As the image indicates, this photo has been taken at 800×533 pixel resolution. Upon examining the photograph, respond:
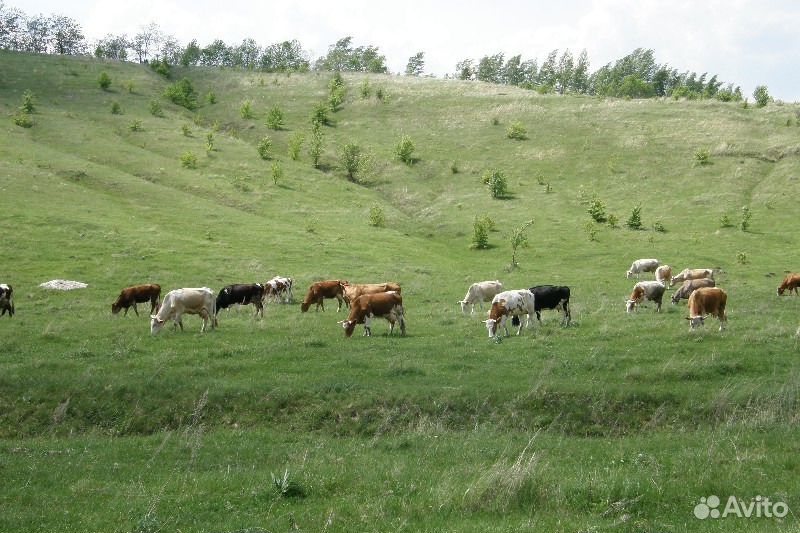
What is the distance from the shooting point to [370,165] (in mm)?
79250

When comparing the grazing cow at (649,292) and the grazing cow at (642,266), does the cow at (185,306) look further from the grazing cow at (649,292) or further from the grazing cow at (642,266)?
the grazing cow at (642,266)

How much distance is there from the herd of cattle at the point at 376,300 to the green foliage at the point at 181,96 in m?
84.4

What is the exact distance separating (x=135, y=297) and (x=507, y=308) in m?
17.0

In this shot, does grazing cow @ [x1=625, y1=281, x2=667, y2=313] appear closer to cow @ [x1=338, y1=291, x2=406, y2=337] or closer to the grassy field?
the grassy field

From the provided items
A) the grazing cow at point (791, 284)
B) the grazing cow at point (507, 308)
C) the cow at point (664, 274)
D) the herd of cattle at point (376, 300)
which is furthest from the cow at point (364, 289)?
the grazing cow at point (791, 284)

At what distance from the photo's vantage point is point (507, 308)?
24.5 metres

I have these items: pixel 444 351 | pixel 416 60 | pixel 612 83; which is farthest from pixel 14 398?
pixel 416 60

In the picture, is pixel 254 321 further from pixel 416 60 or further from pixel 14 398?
pixel 416 60

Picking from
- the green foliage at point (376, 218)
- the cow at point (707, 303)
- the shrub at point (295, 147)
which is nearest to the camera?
the cow at point (707, 303)

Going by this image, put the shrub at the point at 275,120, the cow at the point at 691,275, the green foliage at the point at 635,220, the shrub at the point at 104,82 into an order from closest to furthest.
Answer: the cow at the point at 691,275 < the green foliage at the point at 635,220 < the shrub at the point at 275,120 < the shrub at the point at 104,82

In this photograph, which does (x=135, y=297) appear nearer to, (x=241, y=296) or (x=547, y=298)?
→ (x=241, y=296)

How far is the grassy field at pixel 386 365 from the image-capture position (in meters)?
9.88

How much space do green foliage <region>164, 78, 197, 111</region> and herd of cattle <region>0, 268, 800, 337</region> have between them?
84369 millimetres

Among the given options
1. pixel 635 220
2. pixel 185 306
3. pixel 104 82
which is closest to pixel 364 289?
pixel 185 306
